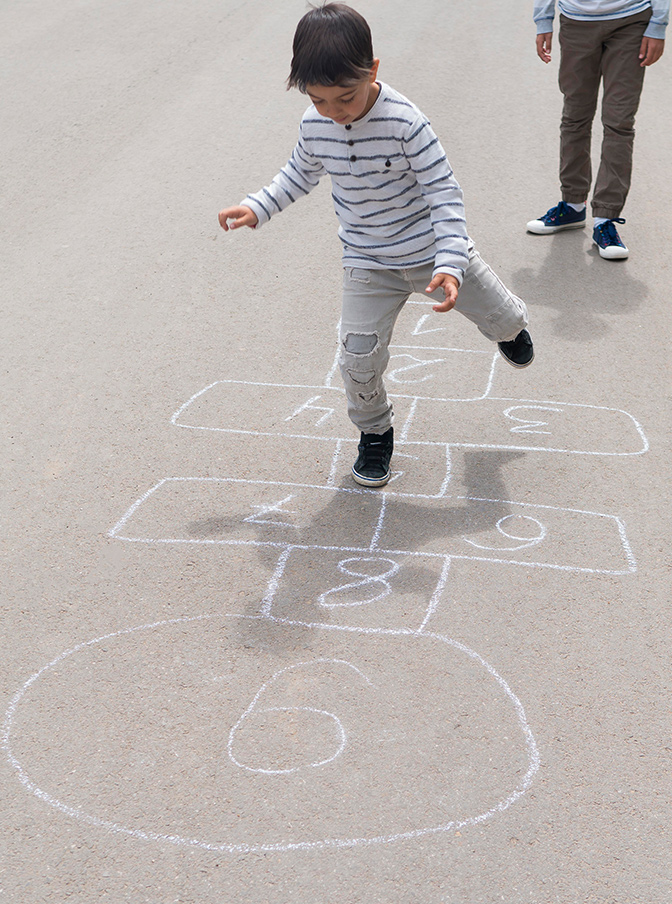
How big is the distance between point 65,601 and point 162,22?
803 cm

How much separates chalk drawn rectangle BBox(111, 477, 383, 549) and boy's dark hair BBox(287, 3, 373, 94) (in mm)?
1398

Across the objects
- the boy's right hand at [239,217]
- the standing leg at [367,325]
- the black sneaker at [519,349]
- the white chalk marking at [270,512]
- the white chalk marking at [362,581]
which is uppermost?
the boy's right hand at [239,217]

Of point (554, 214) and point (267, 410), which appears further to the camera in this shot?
A: point (554, 214)

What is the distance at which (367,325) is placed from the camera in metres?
3.41

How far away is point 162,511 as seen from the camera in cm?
342

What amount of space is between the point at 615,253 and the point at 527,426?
74.0 inches

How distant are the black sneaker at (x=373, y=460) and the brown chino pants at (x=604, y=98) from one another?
2.54 meters

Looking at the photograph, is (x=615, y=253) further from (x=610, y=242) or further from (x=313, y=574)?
(x=313, y=574)

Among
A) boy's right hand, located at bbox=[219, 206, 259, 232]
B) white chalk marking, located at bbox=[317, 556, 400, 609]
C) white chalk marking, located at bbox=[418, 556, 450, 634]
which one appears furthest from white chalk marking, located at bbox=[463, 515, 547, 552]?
boy's right hand, located at bbox=[219, 206, 259, 232]

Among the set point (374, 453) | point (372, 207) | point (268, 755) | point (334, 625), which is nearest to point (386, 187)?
point (372, 207)

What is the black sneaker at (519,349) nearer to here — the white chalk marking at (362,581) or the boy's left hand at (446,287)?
the boy's left hand at (446,287)

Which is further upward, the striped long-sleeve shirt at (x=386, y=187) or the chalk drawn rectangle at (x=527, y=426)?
the striped long-sleeve shirt at (x=386, y=187)

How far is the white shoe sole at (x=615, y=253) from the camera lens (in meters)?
5.31

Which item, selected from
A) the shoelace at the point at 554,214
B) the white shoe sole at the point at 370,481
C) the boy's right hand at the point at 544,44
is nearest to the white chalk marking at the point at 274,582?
the white shoe sole at the point at 370,481
